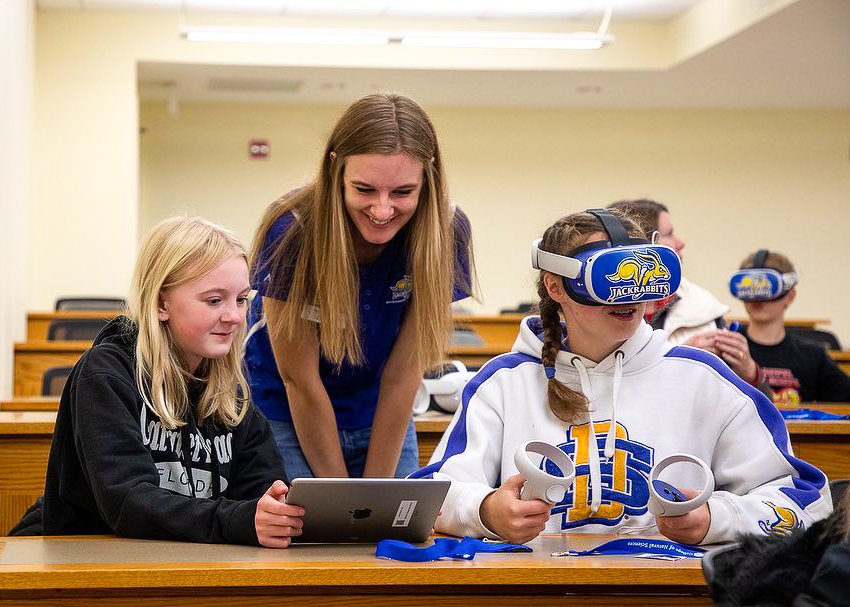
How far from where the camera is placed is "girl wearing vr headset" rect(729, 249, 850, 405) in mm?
4520

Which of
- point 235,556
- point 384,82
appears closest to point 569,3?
point 384,82

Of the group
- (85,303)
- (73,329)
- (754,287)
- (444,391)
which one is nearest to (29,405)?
(444,391)

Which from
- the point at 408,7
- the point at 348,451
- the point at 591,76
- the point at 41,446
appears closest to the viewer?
the point at 348,451

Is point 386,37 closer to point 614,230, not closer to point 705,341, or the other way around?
point 705,341

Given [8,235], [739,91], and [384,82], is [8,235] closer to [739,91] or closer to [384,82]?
[384,82]

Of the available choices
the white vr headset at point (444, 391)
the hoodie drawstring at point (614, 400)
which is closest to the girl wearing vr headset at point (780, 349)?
the white vr headset at point (444, 391)

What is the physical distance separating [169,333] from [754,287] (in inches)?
125

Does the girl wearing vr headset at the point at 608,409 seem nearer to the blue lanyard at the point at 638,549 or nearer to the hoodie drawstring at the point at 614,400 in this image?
the hoodie drawstring at the point at 614,400

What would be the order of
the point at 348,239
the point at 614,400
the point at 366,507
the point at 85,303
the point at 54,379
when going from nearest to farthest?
the point at 366,507
the point at 614,400
the point at 348,239
the point at 54,379
the point at 85,303

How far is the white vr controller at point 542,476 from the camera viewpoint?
160 centimetres

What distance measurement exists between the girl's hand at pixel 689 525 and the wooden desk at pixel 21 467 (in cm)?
157

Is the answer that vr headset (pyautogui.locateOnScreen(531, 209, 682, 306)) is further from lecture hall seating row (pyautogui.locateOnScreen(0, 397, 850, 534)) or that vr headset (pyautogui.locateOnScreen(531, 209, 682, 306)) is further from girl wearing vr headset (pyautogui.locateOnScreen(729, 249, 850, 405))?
girl wearing vr headset (pyautogui.locateOnScreen(729, 249, 850, 405))

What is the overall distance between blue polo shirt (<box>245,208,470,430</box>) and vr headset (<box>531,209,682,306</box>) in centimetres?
49

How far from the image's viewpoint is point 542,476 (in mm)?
1605
